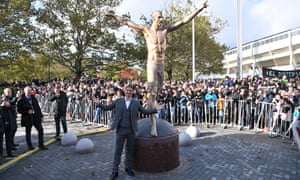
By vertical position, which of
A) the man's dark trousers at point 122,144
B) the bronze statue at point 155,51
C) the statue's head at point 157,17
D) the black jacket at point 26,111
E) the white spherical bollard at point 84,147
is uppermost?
the statue's head at point 157,17

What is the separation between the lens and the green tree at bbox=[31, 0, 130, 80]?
20453 mm

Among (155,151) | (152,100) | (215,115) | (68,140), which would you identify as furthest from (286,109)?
(68,140)

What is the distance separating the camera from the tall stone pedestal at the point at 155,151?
18.0ft

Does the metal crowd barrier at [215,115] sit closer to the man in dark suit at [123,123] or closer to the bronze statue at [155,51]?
the bronze statue at [155,51]

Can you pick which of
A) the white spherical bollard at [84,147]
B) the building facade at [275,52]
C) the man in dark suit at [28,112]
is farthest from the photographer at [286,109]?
the building facade at [275,52]

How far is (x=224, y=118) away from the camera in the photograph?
1082cm

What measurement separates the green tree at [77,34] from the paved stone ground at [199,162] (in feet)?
44.4

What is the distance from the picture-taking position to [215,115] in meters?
11.1

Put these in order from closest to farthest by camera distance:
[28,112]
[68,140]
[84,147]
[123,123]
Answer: [123,123] → [84,147] → [28,112] → [68,140]

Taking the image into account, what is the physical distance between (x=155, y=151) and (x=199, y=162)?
154 cm

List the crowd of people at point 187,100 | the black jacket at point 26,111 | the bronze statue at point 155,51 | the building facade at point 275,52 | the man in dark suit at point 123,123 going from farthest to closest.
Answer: the building facade at point 275,52
the crowd of people at point 187,100
the black jacket at point 26,111
the bronze statue at point 155,51
the man in dark suit at point 123,123

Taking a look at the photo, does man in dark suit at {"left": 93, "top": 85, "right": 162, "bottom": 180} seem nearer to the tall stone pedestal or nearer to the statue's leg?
the tall stone pedestal

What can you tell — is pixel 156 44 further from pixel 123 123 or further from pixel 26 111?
pixel 26 111

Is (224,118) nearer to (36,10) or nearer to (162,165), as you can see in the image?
(162,165)
